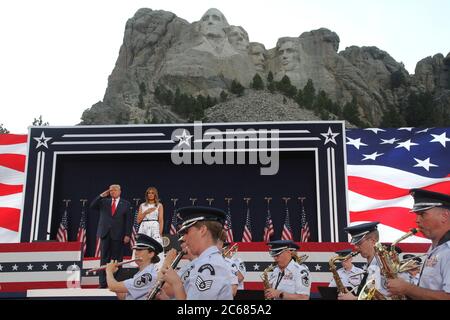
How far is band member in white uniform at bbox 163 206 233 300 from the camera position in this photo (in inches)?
143

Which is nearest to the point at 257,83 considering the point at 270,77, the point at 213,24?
the point at 270,77

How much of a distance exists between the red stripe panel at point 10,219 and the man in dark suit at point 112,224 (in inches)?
175

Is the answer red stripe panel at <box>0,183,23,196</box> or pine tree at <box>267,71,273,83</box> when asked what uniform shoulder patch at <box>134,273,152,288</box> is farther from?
pine tree at <box>267,71,273,83</box>

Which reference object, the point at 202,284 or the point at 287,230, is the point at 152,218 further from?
the point at 202,284

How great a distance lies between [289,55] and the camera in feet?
290

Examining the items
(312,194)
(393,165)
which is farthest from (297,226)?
(393,165)

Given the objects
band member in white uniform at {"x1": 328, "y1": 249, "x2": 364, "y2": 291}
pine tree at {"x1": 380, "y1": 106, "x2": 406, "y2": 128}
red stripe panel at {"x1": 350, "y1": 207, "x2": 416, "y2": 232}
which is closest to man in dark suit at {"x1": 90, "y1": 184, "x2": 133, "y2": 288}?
band member in white uniform at {"x1": 328, "y1": 249, "x2": 364, "y2": 291}

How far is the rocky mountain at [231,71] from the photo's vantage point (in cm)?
7556

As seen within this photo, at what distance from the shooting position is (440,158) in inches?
557

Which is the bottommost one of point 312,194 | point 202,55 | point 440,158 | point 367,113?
point 312,194

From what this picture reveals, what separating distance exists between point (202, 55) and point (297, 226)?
70.8 m

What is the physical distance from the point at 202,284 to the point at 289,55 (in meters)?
87.5

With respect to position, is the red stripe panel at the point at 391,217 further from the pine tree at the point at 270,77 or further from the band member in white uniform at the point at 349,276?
the pine tree at the point at 270,77
